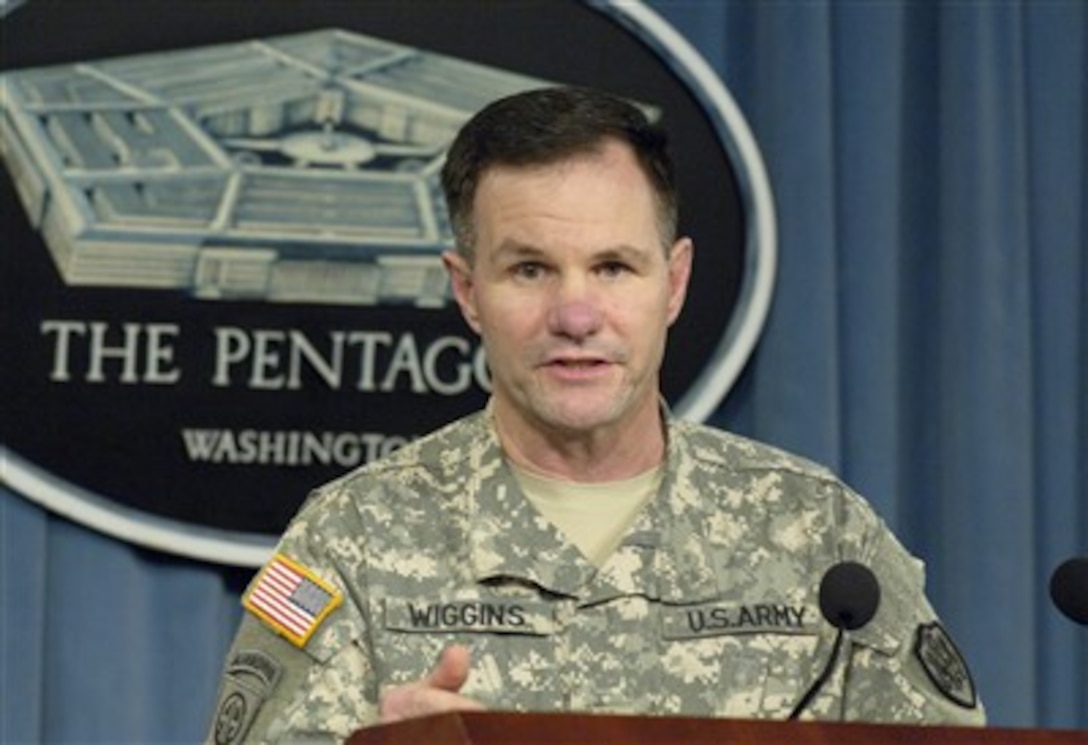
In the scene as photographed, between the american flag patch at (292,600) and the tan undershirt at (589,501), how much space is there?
0.75 ft

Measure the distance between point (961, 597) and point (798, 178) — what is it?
0.56 metres

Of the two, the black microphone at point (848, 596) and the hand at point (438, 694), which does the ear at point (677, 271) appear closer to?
the black microphone at point (848, 596)

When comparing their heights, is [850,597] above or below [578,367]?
below

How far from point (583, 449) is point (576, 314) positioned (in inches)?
6.8

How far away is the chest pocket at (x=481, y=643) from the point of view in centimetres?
230

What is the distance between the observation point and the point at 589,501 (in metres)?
2.45

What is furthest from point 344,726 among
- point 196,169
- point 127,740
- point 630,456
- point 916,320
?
point 916,320

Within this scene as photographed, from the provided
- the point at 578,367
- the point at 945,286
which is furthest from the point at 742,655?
the point at 945,286

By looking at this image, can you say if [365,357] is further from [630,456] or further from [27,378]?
[630,456]

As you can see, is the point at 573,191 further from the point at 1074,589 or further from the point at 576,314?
the point at 1074,589

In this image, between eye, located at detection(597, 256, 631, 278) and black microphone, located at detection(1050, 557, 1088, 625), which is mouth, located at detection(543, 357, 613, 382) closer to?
eye, located at detection(597, 256, 631, 278)

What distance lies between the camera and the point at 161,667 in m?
3.11

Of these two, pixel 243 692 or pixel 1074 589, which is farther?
pixel 243 692

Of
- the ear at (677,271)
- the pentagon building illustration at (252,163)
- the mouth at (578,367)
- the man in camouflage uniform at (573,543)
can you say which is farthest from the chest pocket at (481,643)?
the pentagon building illustration at (252,163)
